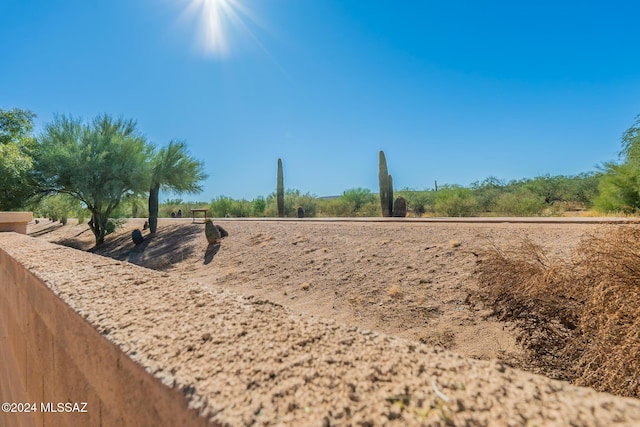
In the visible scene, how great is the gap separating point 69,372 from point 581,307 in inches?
174

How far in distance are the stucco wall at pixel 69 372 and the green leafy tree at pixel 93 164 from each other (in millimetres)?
15995

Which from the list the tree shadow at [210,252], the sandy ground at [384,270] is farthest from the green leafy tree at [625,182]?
the tree shadow at [210,252]

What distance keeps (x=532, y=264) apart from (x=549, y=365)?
4.35 feet

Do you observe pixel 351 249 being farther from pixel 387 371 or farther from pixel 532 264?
pixel 387 371

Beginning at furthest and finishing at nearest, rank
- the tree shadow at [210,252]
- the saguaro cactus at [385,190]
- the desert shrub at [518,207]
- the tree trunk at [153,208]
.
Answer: the desert shrub at [518,207] → the saguaro cactus at [385,190] → the tree trunk at [153,208] → the tree shadow at [210,252]

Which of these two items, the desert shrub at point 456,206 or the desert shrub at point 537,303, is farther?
the desert shrub at point 456,206

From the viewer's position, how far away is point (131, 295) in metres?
1.70

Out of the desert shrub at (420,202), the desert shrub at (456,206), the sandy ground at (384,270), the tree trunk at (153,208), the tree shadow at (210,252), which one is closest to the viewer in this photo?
the sandy ground at (384,270)

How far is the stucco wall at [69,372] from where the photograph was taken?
3.15 ft

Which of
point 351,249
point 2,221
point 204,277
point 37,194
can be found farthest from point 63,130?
point 351,249

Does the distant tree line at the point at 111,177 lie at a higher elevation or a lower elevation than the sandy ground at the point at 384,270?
higher

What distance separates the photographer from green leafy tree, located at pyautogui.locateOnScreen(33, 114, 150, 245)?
16.4 meters

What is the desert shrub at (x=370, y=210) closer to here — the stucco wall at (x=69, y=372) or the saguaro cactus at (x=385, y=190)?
the saguaro cactus at (x=385, y=190)

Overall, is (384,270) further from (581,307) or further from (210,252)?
(210,252)
